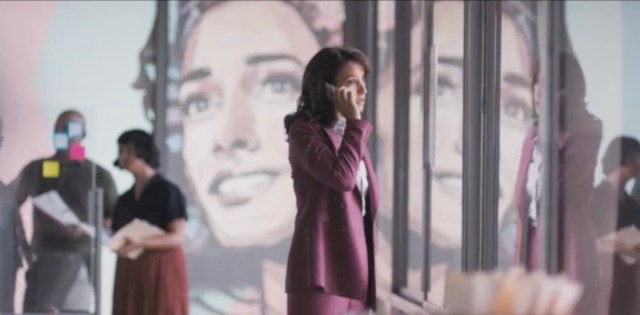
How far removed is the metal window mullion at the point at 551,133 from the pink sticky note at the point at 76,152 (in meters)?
2.14

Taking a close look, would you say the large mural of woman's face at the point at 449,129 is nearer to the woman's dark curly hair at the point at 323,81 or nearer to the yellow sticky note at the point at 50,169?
the woman's dark curly hair at the point at 323,81

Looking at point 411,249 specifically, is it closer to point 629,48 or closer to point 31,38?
point 31,38

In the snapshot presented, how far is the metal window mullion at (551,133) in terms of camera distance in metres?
4.28

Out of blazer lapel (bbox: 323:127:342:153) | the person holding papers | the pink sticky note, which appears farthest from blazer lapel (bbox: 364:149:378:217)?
the pink sticky note

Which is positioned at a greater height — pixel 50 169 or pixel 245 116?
Answer: pixel 245 116

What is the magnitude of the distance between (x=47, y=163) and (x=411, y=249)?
5.39ft

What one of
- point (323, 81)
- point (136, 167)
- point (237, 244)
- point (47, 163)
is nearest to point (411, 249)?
point (237, 244)

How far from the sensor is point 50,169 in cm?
566

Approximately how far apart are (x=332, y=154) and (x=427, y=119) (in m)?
1.92

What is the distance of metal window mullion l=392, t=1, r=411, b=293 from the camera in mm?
6004

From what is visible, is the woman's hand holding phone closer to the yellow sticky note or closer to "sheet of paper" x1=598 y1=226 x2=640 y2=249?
"sheet of paper" x1=598 y1=226 x2=640 y2=249

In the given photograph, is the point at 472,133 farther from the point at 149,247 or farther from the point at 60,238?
the point at 60,238

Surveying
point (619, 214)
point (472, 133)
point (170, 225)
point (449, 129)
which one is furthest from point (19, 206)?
point (619, 214)

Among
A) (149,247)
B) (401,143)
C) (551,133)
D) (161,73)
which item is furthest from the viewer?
(161,73)
